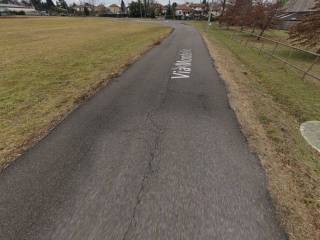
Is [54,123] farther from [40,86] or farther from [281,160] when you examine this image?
[281,160]

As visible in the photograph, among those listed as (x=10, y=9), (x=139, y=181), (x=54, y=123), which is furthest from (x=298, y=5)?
(x=10, y=9)

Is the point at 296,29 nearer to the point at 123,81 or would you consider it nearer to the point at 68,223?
the point at 123,81

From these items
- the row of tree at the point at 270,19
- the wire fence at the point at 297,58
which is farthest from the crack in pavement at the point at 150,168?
the row of tree at the point at 270,19

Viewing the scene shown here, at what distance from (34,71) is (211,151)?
8.74m

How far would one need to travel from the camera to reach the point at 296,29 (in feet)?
48.7

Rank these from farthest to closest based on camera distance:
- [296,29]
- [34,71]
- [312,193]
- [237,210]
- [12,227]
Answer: [296,29] < [34,71] < [312,193] < [237,210] < [12,227]

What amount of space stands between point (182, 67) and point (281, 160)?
723 centimetres

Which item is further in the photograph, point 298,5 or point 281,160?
point 298,5

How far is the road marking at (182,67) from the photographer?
348 inches

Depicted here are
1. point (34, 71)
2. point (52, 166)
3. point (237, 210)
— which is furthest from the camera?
point (34, 71)

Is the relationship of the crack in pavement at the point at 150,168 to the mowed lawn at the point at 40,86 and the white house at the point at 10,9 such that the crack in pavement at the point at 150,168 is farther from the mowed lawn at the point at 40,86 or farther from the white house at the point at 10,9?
the white house at the point at 10,9

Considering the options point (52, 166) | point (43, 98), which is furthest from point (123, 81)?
point (52, 166)

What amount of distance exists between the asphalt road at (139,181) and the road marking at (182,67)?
11.5ft

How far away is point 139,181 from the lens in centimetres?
326
